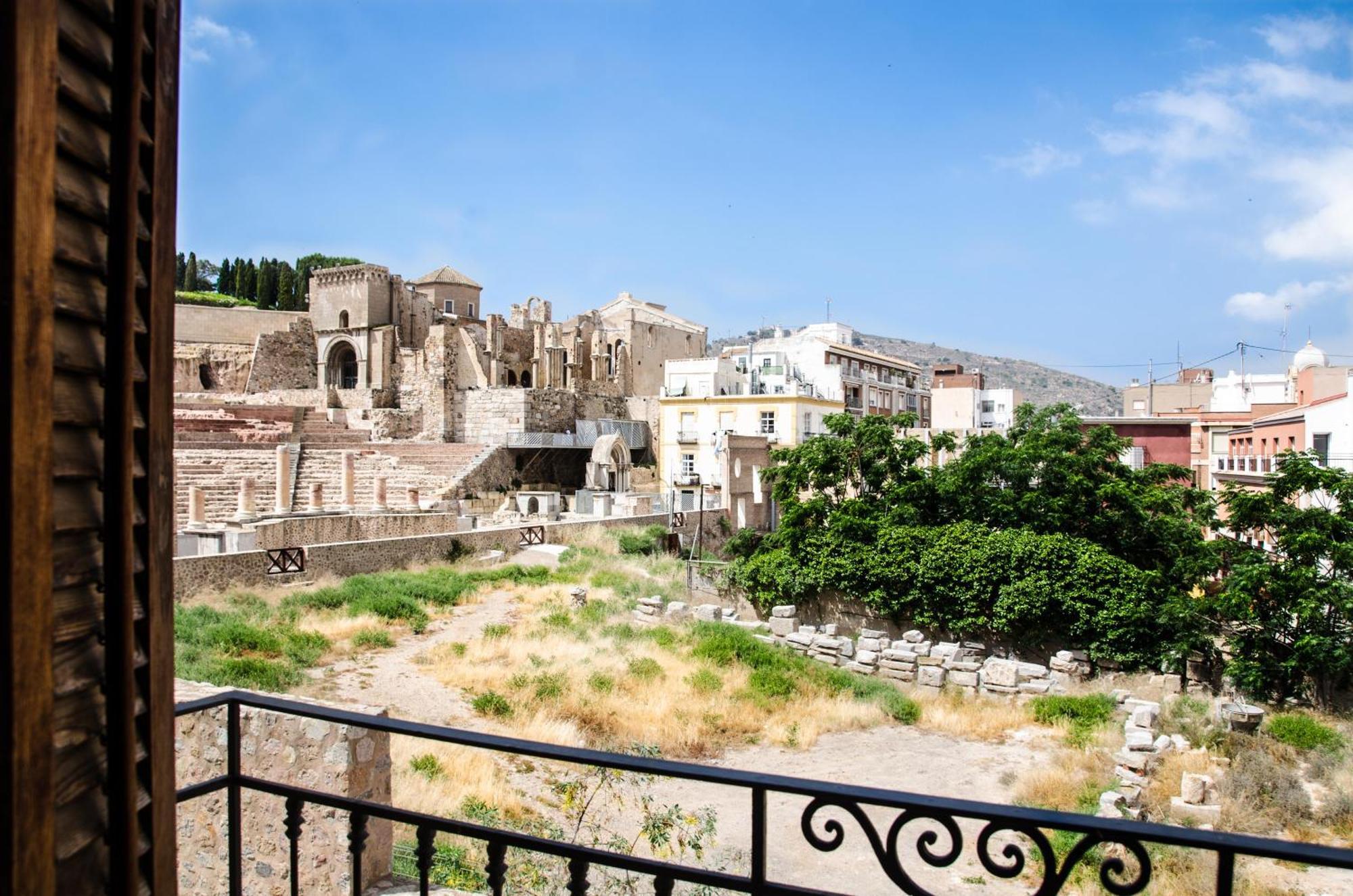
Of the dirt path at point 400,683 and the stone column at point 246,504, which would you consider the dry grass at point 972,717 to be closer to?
the dirt path at point 400,683

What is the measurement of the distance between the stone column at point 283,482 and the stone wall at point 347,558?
259 inches

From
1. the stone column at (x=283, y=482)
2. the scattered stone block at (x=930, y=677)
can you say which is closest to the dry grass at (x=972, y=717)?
the scattered stone block at (x=930, y=677)

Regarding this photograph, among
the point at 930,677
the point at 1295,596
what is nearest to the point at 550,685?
the point at 930,677

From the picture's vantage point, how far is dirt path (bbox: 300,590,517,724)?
1124cm

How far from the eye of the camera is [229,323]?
51.3 meters

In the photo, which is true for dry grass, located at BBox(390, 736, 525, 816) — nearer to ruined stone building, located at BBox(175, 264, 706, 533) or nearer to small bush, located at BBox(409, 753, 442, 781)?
small bush, located at BBox(409, 753, 442, 781)

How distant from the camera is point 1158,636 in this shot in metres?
16.9

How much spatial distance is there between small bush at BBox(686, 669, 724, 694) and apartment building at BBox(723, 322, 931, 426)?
89.1ft

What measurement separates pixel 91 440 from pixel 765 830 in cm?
186

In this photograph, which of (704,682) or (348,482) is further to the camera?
(348,482)

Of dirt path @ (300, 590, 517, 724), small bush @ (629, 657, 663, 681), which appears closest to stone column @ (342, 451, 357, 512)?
dirt path @ (300, 590, 517, 724)

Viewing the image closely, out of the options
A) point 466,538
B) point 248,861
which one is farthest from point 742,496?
point 248,861

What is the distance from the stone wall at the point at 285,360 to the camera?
1839 inches

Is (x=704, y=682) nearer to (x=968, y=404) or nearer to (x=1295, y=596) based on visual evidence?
(x=1295, y=596)
